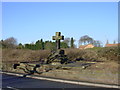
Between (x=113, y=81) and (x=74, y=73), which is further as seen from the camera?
(x=74, y=73)

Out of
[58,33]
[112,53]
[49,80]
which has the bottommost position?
[49,80]

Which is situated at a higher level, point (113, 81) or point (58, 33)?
point (58, 33)

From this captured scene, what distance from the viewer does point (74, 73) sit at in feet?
43.3

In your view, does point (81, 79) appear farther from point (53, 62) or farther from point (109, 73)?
point (53, 62)

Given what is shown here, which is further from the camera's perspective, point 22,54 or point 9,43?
point 9,43

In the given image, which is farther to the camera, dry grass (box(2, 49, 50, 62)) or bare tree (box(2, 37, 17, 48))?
bare tree (box(2, 37, 17, 48))

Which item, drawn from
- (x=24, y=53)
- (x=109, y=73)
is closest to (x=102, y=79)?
(x=109, y=73)

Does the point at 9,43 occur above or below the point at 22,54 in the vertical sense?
above

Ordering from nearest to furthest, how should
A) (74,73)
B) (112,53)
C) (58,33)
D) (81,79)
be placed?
(81,79)
(74,73)
(58,33)
(112,53)

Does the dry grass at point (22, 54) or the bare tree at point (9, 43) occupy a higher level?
the bare tree at point (9, 43)

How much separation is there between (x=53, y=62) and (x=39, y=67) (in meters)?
1.76

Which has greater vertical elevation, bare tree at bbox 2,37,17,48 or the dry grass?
bare tree at bbox 2,37,17,48

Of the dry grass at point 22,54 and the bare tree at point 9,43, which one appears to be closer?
the dry grass at point 22,54

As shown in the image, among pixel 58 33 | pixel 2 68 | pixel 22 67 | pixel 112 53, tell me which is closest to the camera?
pixel 22 67
